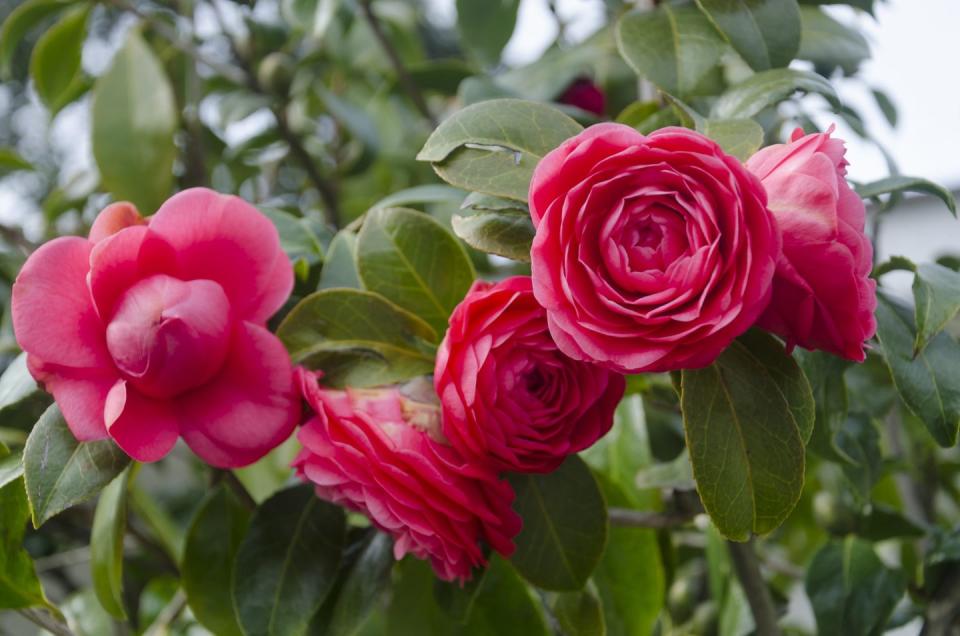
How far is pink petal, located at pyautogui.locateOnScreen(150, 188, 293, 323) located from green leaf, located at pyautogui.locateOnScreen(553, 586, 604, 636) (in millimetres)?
268

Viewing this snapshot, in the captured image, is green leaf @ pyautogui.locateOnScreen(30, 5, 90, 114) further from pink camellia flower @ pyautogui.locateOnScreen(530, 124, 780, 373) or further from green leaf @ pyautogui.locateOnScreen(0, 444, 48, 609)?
pink camellia flower @ pyautogui.locateOnScreen(530, 124, 780, 373)

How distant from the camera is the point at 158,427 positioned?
486mm

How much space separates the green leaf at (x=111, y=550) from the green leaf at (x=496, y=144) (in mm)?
285

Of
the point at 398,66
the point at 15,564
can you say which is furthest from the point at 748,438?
the point at 398,66

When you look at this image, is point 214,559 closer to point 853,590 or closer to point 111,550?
point 111,550

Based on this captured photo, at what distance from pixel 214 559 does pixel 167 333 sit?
0.28 meters

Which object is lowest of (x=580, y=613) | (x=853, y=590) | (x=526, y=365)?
(x=853, y=590)

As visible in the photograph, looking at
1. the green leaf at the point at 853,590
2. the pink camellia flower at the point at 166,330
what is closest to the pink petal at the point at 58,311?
the pink camellia flower at the point at 166,330

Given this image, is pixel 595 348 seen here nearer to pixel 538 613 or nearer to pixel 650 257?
pixel 650 257

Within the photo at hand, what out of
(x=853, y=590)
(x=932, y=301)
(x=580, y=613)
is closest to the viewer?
(x=932, y=301)

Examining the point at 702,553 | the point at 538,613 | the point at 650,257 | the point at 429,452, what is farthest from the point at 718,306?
the point at 702,553

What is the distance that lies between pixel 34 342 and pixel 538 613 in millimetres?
403

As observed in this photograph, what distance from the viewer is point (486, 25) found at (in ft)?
3.37

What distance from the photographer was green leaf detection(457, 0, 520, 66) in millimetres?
1008
